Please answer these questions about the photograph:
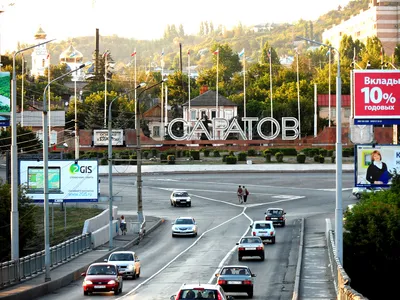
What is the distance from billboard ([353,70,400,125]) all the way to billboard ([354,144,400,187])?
1968 millimetres

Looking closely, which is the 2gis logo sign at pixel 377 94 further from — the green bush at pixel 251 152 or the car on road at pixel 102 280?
the green bush at pixel 251 152

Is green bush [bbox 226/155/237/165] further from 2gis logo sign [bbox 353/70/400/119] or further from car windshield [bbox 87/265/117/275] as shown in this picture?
car windshield [bbox 87/265/117/275]

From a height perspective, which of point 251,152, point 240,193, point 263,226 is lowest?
point 263,226

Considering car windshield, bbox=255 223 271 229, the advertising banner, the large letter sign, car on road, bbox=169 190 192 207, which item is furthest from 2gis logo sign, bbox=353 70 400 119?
the advertising banner

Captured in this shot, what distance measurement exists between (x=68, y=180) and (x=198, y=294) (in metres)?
40.9

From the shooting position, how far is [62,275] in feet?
143

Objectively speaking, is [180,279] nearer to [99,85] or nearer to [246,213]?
[246,213]

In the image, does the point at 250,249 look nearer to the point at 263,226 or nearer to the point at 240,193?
the point at 263,226

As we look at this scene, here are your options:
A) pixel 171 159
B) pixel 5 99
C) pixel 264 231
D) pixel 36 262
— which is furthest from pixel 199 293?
pixel 171 159

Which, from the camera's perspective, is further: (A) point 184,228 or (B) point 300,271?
(A) point 184,228

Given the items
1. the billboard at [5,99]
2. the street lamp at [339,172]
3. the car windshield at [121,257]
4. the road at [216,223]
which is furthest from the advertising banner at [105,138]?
the street lamp at [339,172]

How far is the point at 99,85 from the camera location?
629 ft

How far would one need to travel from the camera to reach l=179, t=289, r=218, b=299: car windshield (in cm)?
2678

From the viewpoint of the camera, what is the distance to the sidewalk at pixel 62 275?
119ft
